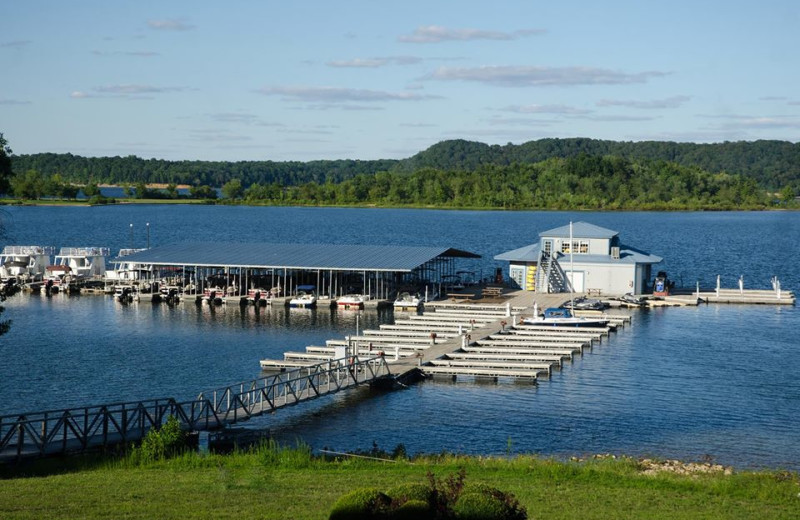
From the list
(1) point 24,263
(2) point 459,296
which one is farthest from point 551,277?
(1) point 24,263

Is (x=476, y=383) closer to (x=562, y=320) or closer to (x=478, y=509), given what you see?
(x=562, y=320)

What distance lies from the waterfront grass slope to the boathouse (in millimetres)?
40060

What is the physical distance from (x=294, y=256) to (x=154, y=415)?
39.1 m

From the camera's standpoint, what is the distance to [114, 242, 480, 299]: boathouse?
7162cm

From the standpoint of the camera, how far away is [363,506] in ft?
59.4

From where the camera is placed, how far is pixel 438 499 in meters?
18.3

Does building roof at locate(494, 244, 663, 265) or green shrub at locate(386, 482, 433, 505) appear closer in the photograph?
green shrub at locate(386, 482, 433, 505)

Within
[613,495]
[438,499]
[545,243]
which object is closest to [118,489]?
[438,499]

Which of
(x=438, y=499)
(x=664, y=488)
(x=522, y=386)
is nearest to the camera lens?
(x=438, y=499)

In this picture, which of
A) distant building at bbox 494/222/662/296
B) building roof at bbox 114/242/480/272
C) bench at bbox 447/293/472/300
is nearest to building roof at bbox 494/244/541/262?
distant building at bbox 494/222/662/296

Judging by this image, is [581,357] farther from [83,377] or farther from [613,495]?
[613,495]

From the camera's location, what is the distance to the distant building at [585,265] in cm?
7350

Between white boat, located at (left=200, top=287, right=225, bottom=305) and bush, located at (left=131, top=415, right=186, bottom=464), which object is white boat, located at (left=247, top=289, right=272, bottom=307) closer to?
white boat, located at (left=200, top=287, right=225, bottom=305)

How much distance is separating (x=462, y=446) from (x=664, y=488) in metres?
9.54
